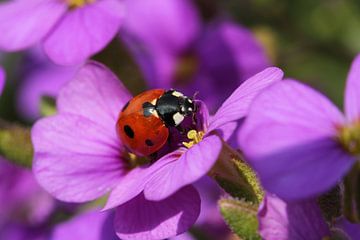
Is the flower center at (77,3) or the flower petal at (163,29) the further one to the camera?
the flower petal at (163,29)

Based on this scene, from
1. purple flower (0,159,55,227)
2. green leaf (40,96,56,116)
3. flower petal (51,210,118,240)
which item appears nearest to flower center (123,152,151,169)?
flower petal (51,210,118,240)

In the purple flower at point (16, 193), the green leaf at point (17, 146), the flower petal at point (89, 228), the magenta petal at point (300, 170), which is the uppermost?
the magenta petal at point (300, 170)

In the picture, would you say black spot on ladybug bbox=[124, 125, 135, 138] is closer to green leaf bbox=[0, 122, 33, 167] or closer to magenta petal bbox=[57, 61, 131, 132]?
magenta petal bbox=[57, 61, 131, 132]

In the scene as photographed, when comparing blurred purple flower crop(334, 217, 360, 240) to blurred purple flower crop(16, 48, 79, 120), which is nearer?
blurred purple flower crop(334, 217, 360, 240)

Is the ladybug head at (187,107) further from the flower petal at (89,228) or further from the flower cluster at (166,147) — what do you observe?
the flower petal at (89,228)

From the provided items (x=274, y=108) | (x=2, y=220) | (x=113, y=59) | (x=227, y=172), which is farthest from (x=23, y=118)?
(x=274, y=108)

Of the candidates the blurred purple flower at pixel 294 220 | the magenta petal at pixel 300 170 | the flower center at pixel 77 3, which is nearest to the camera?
the magenta petal at pixel 300 170

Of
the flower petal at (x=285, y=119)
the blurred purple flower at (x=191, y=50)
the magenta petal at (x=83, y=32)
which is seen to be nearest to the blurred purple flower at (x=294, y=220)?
the flower petal at (x=285, y=119)
